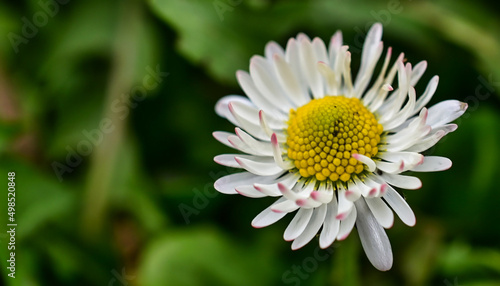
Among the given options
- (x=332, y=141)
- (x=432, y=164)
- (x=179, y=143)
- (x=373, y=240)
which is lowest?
(x=373, y=240)

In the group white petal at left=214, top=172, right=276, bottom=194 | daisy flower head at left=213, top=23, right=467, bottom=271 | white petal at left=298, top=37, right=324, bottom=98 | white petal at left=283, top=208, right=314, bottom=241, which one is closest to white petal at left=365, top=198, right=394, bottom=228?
daisy flower head at left=213, top=23, right=467, bottom=271

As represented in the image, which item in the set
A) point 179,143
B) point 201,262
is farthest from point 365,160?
point 179,143

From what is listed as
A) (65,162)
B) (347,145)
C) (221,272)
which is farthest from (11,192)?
(347,145)

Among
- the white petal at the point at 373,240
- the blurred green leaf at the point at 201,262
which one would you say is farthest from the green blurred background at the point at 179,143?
the white petal at the point at 373,240

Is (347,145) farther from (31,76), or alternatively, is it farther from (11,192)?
(31,76)

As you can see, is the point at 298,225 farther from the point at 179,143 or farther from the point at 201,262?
the point at 179,143

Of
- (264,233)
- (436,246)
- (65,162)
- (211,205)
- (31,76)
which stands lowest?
(436,246)

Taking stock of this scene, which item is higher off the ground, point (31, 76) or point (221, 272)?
point (31, 76)
